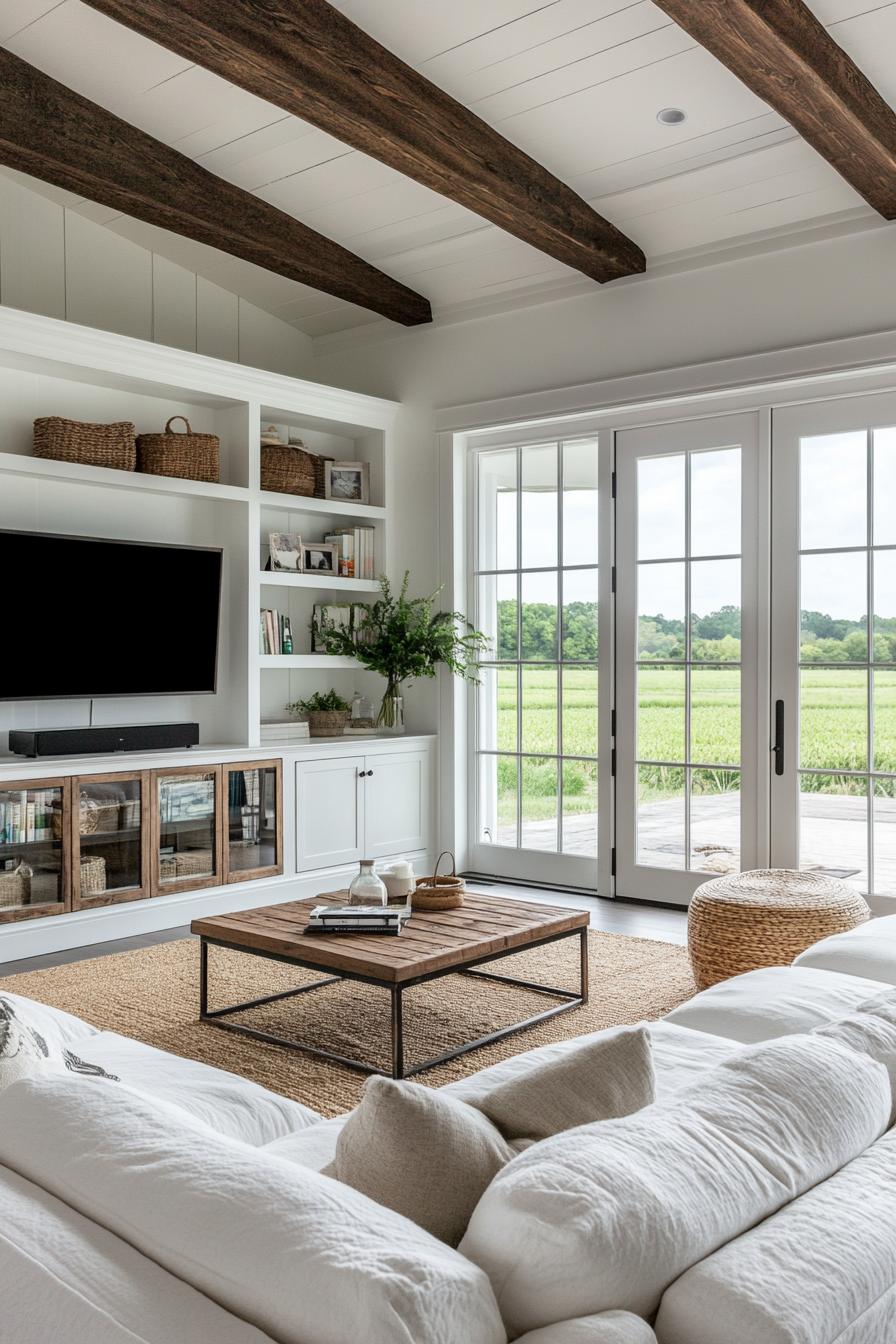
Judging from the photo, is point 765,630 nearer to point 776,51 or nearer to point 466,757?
point 466,757

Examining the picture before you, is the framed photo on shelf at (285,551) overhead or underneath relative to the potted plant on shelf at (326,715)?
overhead

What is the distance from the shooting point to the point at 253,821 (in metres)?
5.05

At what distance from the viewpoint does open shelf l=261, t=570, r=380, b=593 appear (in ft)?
17.8

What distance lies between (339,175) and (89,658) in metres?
2.29

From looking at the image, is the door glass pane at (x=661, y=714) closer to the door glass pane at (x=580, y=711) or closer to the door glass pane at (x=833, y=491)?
the door glass pane at (x=580, y=711)

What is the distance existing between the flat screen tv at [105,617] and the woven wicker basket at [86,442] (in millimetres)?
354

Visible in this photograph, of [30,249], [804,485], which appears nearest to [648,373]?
[804,485]

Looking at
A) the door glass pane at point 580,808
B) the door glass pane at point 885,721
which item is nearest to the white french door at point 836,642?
the door glass pane at point 885,721

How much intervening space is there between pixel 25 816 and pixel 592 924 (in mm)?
2345

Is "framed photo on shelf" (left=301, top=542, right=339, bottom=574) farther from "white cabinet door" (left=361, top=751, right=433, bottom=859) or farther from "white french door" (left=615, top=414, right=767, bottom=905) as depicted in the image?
"white french door" (left=615, top=414, right=767, bottom=905)

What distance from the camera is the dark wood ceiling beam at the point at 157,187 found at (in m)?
4.23

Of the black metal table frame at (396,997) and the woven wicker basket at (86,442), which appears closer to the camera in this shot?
the black metal table frame at (396,997)

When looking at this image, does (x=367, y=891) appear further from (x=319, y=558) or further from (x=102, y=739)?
(x=319, y=558)

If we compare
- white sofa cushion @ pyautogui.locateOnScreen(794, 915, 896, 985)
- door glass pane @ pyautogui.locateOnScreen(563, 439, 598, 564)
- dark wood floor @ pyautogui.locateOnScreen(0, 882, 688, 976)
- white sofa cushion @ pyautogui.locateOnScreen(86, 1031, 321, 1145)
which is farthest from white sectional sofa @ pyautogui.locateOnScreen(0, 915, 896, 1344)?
door glass pane @ pyautogui.locateOnScreen(563, 439, 598, 564)
